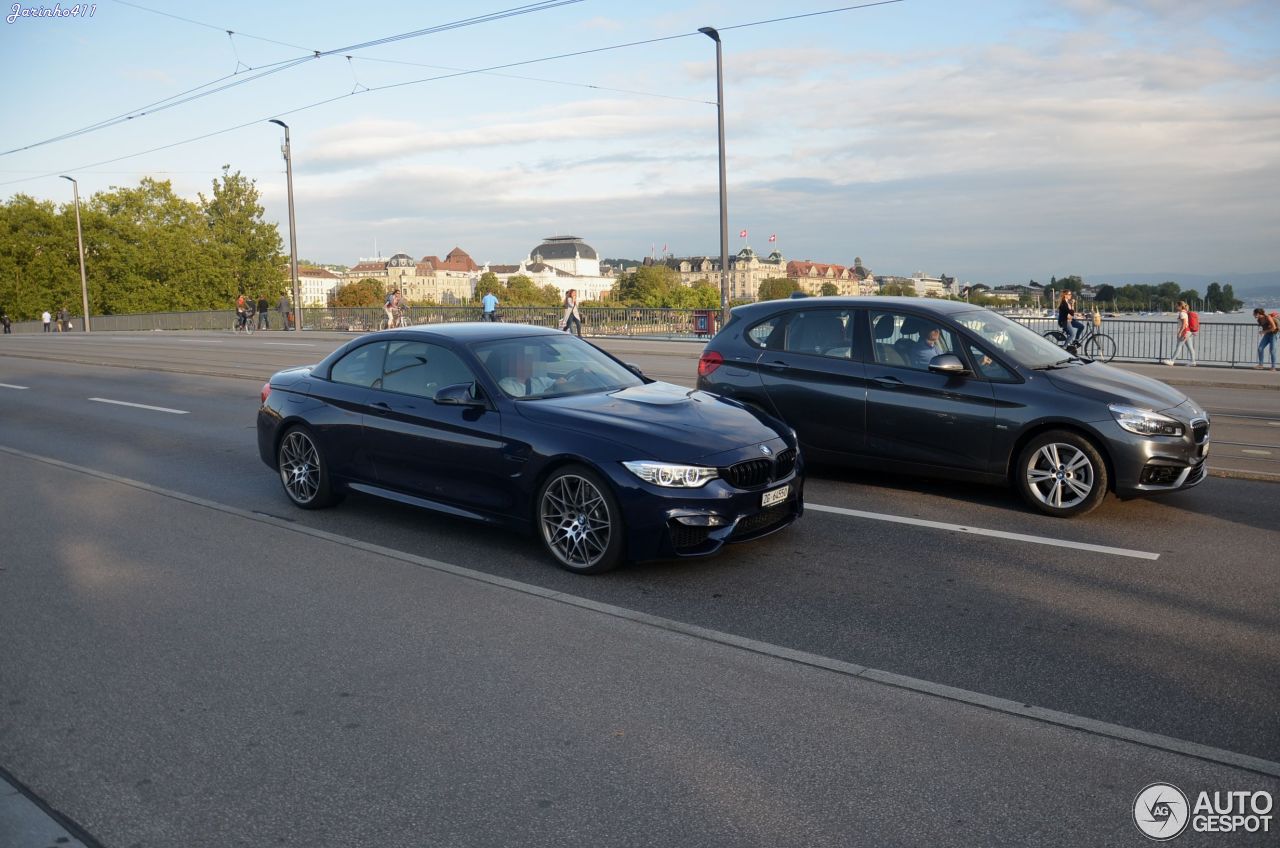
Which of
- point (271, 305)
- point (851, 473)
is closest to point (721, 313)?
point (851, 473)

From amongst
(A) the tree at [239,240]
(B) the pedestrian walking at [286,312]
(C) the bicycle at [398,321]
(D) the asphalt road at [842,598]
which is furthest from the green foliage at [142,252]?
(D) the asphalt road at [842,598]

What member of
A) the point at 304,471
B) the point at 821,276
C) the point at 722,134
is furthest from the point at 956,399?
the point at 821,276

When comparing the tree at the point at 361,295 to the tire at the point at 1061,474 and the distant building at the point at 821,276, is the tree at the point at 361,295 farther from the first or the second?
the tire at the point at 1061,474

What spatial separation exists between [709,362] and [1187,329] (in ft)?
64.8

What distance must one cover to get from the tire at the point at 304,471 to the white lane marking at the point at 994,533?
370cm

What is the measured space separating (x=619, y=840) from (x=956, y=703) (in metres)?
1.72

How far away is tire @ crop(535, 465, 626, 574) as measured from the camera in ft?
20.1

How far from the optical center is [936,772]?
3654mm

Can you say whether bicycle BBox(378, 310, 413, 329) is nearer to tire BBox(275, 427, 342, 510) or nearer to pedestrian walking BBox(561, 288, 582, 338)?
pedestrian walking BBox(561, 288, 582, 338)

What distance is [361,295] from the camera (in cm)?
15638

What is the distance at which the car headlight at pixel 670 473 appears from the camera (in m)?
5.99

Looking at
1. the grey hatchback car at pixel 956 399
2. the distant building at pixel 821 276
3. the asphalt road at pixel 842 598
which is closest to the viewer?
the asphalt road at pixel 842 598

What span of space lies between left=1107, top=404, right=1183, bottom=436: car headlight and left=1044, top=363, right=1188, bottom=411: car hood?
0.08 m

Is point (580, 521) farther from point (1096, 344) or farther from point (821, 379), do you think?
point (1096, 344)
